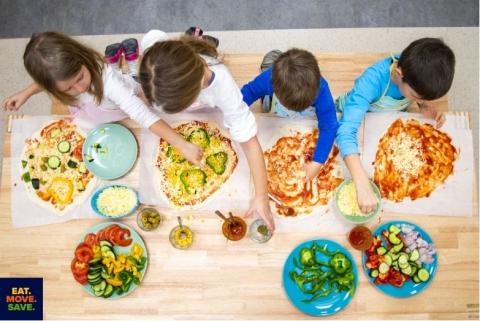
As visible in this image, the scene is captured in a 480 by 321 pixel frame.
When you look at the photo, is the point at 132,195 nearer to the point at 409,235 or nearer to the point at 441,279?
the point at 409,235

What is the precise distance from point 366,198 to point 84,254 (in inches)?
47.0

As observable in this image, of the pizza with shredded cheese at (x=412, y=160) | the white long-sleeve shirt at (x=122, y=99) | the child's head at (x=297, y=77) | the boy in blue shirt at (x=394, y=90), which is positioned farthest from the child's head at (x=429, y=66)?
the white long-sleeve shirt at (x=122, y=99)

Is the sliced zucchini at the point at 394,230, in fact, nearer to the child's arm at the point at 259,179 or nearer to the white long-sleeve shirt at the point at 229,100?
the child's arm at the point at 259,179

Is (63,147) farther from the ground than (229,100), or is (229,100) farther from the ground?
(229,100)

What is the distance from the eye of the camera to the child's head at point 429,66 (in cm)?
146

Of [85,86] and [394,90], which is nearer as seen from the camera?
[85,86]

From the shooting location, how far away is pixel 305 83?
4.57ft

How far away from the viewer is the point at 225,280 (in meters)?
1.62

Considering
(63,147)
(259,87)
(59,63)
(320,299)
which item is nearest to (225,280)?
(320,299)

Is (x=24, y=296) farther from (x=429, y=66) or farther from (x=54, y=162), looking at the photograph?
(x=429, y=66)

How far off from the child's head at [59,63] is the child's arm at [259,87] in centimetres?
65

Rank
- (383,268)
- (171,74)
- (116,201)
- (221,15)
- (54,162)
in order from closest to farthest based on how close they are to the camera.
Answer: (171,74) → (383,268) → (116,201) → (54,162) → (221,15)

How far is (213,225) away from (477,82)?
205 cm

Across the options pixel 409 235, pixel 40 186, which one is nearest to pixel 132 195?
pixel 40 186
